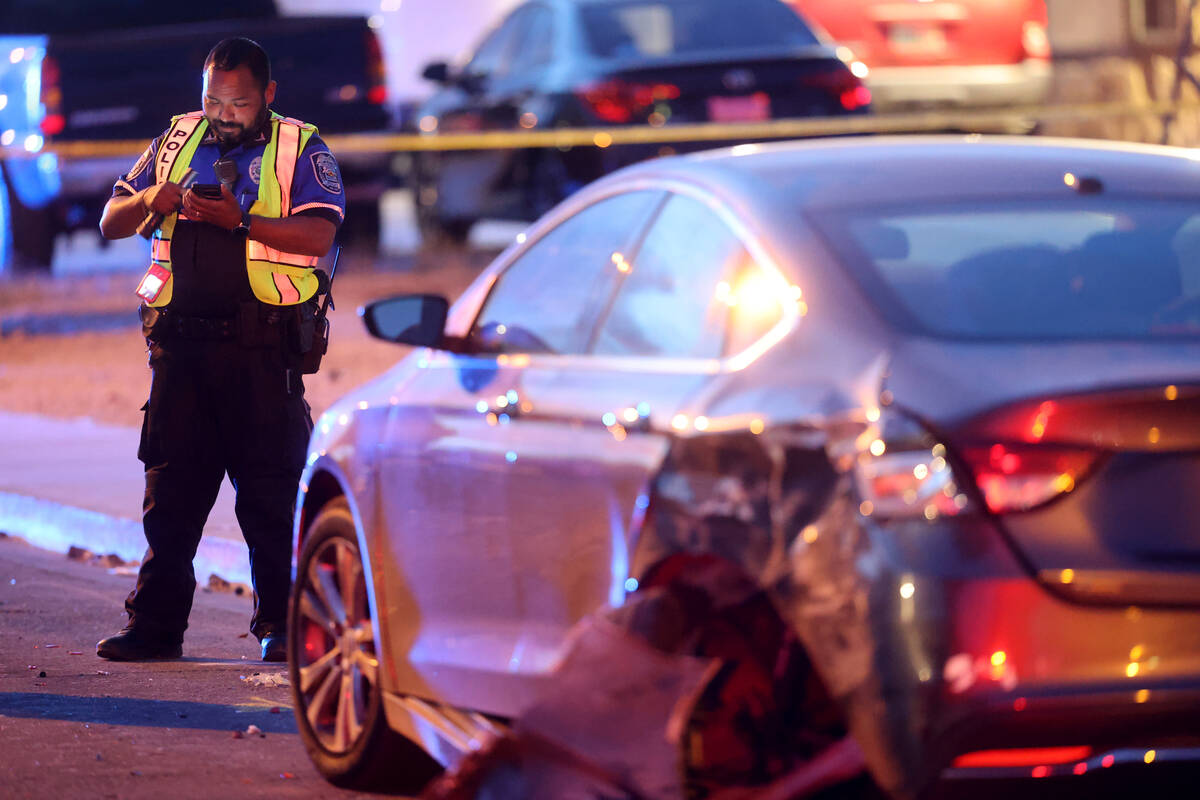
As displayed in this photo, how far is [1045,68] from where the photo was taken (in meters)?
17.5

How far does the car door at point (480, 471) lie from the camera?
192 inches

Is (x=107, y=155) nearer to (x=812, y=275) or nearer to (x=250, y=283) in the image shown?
(x=250, y=283)

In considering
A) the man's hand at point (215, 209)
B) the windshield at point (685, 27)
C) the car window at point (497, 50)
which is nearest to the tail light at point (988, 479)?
the man's hand at point (215, 209)

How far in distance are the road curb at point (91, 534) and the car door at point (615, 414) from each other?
4343 mm

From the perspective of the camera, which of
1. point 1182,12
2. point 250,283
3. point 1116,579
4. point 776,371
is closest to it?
point 1116,579

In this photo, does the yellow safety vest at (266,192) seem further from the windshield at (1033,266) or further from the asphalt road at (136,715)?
the windshield at (1033,266)

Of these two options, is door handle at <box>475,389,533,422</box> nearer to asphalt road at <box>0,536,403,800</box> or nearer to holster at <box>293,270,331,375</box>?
asphalt road at <box>0,536,403,800</box>

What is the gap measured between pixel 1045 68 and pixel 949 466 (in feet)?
46.6

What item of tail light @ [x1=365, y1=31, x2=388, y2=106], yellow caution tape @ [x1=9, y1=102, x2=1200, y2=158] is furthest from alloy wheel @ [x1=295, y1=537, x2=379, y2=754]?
tail light @ [x1=365, y1=31, x2=388, y2=106]

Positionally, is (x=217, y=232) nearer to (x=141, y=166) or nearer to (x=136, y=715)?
(x=141, y=166)

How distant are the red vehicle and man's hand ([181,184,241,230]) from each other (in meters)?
10.7

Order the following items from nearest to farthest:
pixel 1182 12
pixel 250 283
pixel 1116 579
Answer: pixel 1116 579 < pixel 250 283 < pixel 1182 12

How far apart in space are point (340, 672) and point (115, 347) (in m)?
11.0

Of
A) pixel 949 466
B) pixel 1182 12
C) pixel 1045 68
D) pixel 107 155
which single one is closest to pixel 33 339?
pixel 107 155
